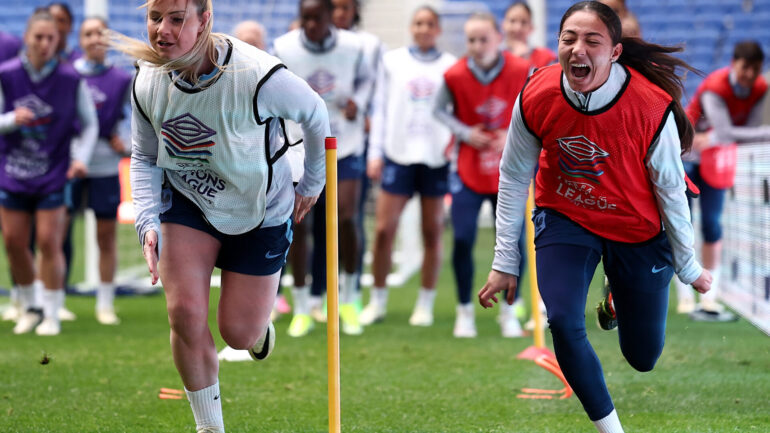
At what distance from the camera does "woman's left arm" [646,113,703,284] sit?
3602 mm

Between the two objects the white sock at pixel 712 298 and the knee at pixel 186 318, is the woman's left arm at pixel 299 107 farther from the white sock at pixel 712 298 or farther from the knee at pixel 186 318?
the white sock at pixel 712 298

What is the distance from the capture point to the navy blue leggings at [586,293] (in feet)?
11.7

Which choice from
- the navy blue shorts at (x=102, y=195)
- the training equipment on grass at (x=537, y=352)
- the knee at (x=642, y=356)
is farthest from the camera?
the navy blue shorts at (x=102, y=195)

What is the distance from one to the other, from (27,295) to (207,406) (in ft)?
13.5

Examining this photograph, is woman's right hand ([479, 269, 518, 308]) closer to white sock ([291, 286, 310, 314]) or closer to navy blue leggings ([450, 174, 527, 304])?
navy blue leggings ([450, 174, 527, 304])

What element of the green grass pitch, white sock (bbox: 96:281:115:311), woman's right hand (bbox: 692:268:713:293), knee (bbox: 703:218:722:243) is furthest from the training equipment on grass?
white sock (bbox: 96:281:115:311)

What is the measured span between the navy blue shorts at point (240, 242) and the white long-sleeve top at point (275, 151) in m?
0.06

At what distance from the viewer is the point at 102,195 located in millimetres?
7840

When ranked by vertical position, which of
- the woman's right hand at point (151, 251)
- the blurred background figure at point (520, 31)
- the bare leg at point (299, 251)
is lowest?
the bare leg at point (299, 251)

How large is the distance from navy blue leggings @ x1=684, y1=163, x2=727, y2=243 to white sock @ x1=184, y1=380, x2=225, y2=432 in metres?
4.91

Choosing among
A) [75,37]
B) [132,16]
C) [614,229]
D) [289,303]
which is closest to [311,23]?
[289,303]

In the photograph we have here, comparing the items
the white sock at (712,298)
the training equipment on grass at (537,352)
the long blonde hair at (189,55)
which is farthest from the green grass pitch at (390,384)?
the long blonde hair at (189,55)

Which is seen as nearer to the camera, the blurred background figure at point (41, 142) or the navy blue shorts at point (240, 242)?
the navy blue shorts at point (240, 242)

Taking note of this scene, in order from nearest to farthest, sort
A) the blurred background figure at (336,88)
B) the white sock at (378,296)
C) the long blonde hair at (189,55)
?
the long blonde hair at (189,55) < the blurred background figure at (336,88) < the white sock at (378,296)
